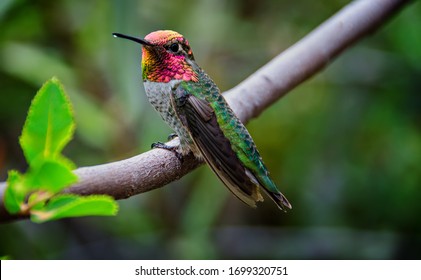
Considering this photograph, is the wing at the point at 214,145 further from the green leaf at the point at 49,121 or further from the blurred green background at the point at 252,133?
the blurred green background at the point at 252,133

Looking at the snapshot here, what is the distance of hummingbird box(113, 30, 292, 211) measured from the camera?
3.47ft

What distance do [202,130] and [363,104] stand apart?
133cm

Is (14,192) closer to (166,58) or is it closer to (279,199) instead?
(279,199)

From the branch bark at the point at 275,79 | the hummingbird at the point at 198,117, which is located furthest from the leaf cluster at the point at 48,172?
the hummingbird at the point at 198,117

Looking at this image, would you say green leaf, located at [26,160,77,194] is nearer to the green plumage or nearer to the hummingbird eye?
the green plumage

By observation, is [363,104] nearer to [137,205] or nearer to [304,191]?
[304,191]

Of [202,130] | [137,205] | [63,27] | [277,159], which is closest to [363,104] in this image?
[277,159]

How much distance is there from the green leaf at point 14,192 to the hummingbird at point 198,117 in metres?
0.59

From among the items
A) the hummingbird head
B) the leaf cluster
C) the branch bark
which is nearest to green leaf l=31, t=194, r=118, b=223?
the leaf cluster

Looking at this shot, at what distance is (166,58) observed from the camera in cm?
117

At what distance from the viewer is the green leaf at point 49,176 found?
1.31 feet

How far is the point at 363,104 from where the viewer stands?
2.33 metres

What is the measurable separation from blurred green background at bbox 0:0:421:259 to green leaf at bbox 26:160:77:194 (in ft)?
4.83

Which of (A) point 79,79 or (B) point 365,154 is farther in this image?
(B) point 365,154
